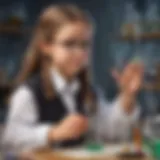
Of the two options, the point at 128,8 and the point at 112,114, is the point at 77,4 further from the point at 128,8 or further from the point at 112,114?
the point at 112,114

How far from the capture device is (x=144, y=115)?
1.83 meters

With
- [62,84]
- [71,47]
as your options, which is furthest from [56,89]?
[71,47]

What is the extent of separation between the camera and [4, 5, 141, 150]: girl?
5.92ft

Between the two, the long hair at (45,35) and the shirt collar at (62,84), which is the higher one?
the long hair at (45,35)

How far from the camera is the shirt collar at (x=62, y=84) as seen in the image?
183 cm

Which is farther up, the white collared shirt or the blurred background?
the blurred background

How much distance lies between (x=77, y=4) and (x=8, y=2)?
194 millimetres

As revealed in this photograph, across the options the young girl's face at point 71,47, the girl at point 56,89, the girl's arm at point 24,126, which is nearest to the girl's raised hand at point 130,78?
the girl at point 56,89

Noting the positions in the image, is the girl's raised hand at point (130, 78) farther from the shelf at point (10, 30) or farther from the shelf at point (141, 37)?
the shelf at point (10, 30)

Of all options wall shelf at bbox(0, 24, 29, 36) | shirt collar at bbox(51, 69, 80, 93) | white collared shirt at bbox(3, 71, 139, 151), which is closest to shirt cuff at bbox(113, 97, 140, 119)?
white collared shirt at bbox(3, 71, 139, 151)

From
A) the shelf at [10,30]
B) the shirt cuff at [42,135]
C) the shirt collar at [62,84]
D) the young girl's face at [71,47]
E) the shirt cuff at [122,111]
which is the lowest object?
the shirt cuff at [42,135]

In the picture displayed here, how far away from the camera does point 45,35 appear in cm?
182

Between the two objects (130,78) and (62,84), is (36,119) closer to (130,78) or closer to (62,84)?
(62,84)

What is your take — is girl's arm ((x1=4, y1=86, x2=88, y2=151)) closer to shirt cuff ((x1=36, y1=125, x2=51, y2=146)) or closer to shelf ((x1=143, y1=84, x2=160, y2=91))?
shirt cuff ((x1=36, y1=125, x2=51, y2=146))
